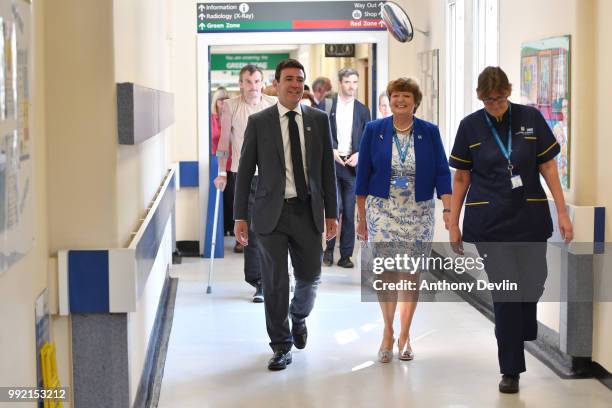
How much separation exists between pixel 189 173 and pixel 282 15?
1.98 meters

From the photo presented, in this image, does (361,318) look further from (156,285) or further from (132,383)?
(132,383)

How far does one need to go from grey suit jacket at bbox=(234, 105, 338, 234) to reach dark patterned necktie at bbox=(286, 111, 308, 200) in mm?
45

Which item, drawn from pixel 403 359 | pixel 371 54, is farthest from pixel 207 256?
pixel 403 359

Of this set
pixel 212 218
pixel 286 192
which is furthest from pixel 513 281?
pixel 212 218

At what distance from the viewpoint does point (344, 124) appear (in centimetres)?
1030

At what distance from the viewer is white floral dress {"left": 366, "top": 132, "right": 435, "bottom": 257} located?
618cm

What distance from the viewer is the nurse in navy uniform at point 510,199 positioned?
17.8 ft

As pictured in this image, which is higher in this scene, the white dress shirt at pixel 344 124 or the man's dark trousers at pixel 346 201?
the white dress shirt at pixel 344 124

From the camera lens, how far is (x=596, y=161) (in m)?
5.83

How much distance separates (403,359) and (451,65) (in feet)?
13.3

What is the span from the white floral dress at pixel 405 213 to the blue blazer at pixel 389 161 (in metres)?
0.03

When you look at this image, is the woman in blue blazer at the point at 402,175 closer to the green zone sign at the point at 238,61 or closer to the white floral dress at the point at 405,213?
the white floral dress at the point at 405,213

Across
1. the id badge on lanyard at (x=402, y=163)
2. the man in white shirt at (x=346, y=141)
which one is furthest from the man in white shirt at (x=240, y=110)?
the id badge on lanyard at (x=402, y=163)

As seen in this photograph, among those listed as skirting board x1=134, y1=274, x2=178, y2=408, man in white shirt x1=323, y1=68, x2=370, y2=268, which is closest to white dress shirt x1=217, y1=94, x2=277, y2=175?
skirting board x1=134, y1=274, x2=178, y2=408
